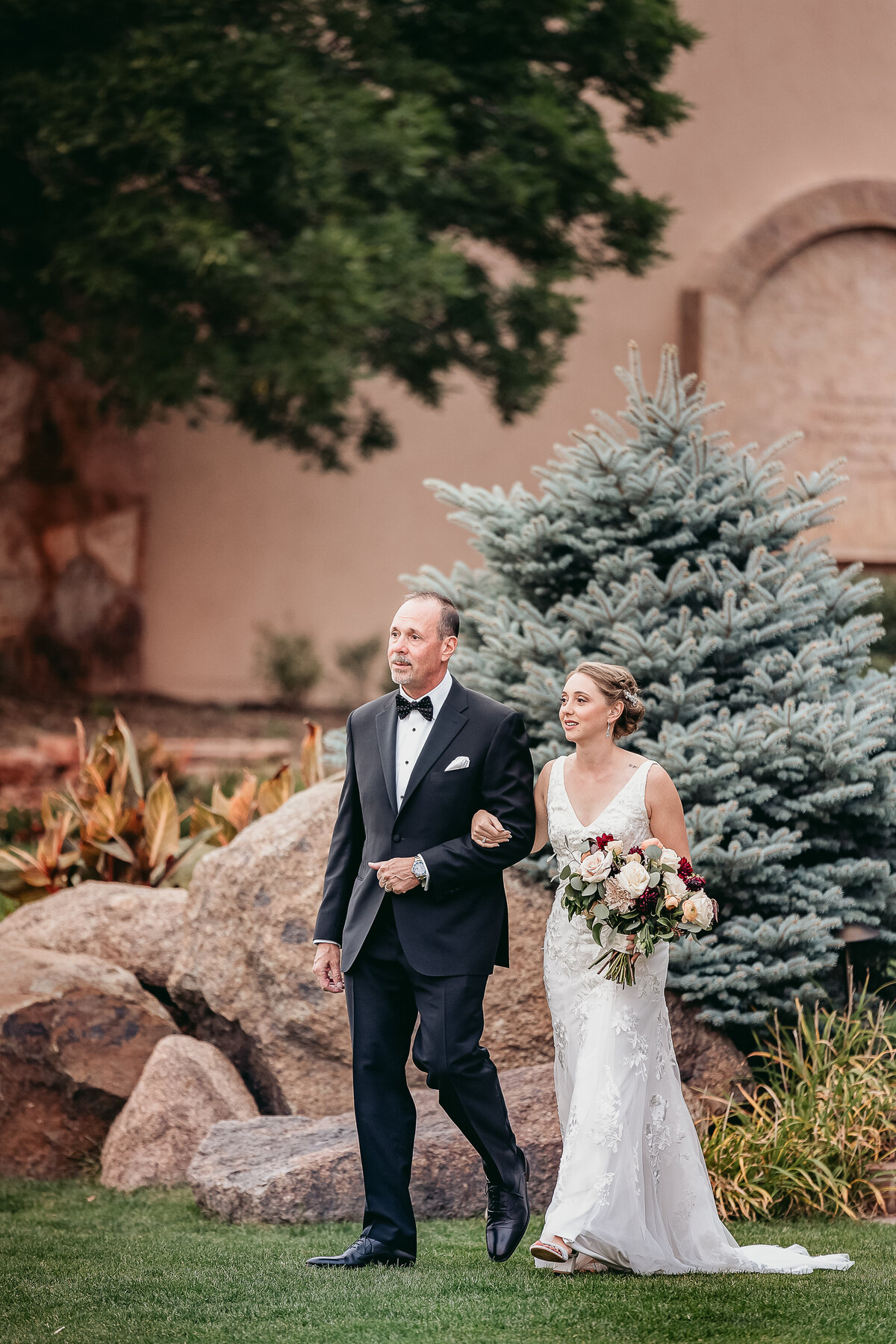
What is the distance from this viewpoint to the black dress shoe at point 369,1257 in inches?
147

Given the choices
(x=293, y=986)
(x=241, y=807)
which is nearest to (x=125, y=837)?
(x=241, y=807)

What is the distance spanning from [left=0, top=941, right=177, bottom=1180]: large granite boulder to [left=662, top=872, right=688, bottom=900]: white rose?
101 inches

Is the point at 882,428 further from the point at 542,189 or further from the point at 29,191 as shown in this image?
the point at 29,191

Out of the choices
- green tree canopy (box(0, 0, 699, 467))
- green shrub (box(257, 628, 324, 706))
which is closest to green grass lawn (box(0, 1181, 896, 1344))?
green tree canopy (box(0, 0, 699, 467))

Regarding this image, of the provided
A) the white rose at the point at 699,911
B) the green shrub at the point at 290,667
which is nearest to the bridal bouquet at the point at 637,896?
the white rose at the point at 699,911

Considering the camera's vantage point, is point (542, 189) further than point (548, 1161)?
Yes

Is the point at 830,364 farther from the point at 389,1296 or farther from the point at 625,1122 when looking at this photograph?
the point at 389,1296

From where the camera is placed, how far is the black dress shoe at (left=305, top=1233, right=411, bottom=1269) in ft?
12.2

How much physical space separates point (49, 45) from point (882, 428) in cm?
818

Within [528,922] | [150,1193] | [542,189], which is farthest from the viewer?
[542,189]

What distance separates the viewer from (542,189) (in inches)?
430

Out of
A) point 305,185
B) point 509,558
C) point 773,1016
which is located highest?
point 305,185

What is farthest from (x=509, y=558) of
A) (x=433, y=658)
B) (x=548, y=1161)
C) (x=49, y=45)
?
(x=49, y=45)

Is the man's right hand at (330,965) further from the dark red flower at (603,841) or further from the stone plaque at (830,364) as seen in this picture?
the stone plaque at (830,364)
